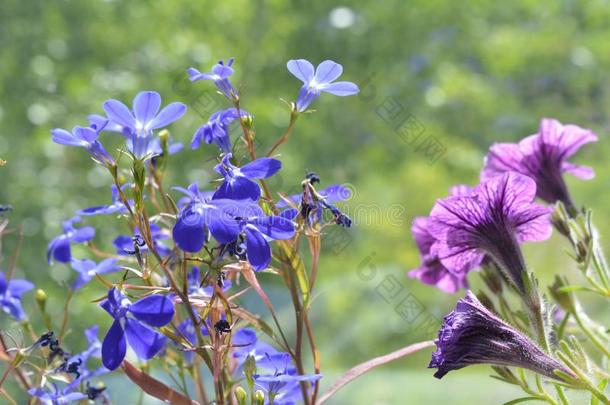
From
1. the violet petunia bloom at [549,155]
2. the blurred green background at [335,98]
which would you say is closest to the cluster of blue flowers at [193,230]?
the violet petunia bloom at [549,155]

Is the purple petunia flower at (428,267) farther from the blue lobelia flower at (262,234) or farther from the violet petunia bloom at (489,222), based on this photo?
the blue lobelia flower at (262,234)

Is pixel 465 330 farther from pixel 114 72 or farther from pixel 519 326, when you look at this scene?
pixel 114 72

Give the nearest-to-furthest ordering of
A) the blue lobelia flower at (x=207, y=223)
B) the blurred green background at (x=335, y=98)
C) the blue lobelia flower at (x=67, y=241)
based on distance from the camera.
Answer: the blue lobelia flower at (x=207, y=223) → the blue lobelia flower at (x=67, y=241) → the blurred green background at (x=335, y=98)

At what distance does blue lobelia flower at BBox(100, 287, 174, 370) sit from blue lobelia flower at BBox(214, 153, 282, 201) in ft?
0.16

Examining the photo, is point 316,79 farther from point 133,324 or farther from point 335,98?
point 335,98

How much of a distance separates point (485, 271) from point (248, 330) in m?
0.13

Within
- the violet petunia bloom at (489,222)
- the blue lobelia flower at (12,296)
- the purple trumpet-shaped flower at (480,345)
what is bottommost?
the purple trumpet-shaped flower at (480,345)

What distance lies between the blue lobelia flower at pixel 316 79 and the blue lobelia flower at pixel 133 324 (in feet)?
0.40

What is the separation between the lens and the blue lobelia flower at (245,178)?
29cm

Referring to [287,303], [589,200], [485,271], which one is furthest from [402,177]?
[485,271]

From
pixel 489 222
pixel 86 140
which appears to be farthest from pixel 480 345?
pixel 86 140

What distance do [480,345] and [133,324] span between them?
14cm

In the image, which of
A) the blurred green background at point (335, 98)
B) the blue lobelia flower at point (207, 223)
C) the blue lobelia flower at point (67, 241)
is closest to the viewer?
the blue lobelia flower at point (207, 223)

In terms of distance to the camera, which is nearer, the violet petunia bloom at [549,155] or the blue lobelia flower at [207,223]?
the blue lobelia flower at [207,223]
